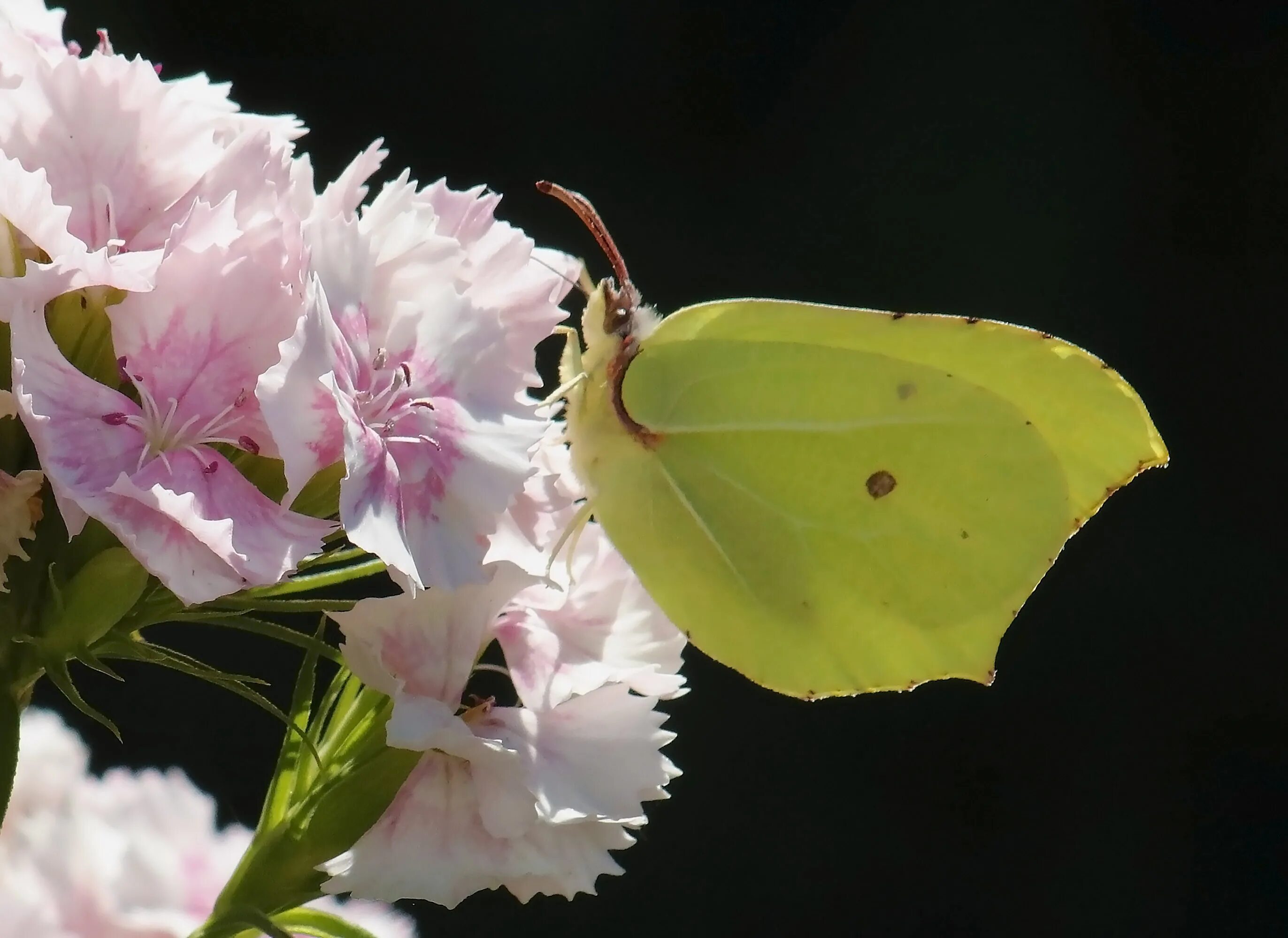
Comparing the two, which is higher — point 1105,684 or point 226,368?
point 1105,684

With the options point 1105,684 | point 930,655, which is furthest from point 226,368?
point 1105,684

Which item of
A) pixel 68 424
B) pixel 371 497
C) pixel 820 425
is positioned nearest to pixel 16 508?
pixel 68 424

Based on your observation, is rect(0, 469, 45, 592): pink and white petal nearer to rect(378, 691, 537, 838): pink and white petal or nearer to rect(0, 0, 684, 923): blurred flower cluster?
rect(0, 0, 684, 923): blurred flower cluster

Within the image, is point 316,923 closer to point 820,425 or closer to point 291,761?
point 291,761

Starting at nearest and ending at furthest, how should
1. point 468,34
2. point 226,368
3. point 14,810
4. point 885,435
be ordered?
point 226,368 < point 14,810 < point 885,435 < point 468,34

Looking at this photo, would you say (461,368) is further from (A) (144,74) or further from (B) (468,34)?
(B) (468,34)

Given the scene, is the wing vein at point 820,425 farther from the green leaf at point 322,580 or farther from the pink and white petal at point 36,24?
the pink and white petal at point 36,24
